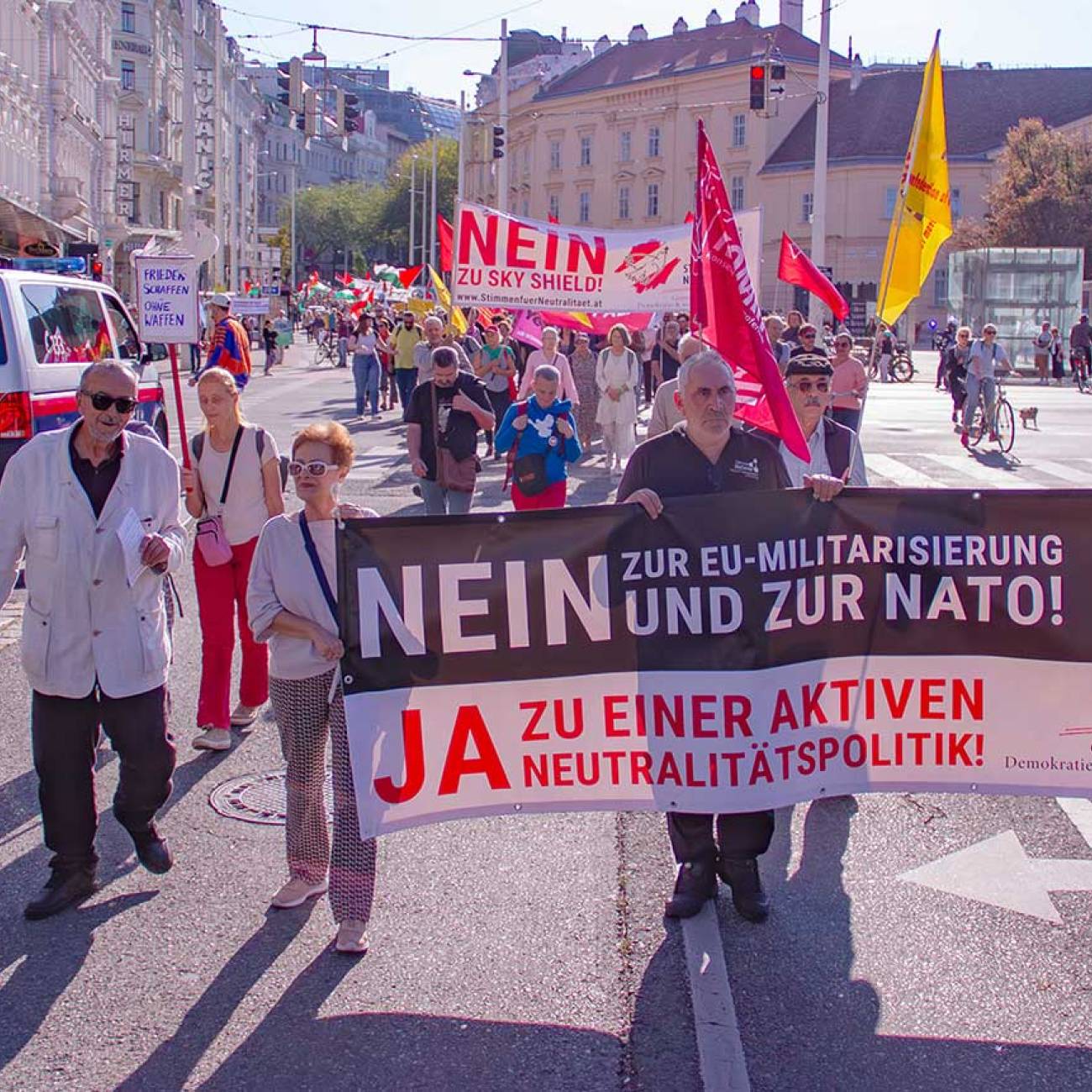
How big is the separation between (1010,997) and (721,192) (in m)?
3.48

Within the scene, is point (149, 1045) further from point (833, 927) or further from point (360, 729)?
point (833, 927)

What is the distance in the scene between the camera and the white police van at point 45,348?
10.5 meters

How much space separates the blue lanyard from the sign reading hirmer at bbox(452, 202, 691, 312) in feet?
36.6

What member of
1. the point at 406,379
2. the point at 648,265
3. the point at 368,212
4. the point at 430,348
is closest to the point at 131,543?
the point at 648,265

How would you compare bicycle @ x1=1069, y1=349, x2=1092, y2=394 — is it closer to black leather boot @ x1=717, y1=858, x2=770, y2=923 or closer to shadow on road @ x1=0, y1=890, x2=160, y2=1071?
black leather boot @ x1=717, y1=858, x2=770, y2=923

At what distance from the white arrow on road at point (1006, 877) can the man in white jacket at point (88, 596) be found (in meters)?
2.65

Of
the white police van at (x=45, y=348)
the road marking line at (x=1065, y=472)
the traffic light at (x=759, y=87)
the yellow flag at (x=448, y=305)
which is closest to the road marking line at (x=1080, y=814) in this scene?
the white police van at (x=45, y=348)

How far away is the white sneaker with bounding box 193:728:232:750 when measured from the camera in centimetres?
692

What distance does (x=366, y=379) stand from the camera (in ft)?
86.0

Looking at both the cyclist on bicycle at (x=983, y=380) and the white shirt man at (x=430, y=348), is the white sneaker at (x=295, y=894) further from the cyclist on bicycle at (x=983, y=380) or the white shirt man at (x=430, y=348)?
the cyclist on bicycle at (x=983, y=380)

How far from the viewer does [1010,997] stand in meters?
4.54

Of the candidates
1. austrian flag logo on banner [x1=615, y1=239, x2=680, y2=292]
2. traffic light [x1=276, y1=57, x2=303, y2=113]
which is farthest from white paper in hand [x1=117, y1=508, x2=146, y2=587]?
traffic light [x1=276, y1=57, x2=303, y2=113]

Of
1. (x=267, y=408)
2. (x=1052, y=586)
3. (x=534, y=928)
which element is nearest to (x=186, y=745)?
(x=534, y=928)

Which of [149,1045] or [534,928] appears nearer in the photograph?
[149,1045]
